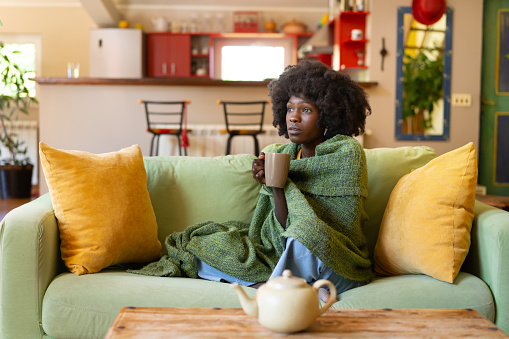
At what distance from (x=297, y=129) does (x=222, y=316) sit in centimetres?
86

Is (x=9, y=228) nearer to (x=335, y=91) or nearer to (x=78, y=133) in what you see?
(x=335, y=91)

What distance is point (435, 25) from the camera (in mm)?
5137

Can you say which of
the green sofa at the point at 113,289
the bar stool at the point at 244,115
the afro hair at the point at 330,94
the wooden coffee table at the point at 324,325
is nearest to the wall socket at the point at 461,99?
the bar stool at the point at 244,115

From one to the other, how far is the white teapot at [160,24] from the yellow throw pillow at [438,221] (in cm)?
666

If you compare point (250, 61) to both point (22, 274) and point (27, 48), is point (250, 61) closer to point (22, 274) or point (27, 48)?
point (27, 48)

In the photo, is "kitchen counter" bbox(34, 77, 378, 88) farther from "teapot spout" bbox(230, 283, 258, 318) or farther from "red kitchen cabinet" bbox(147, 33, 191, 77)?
"teapot spout" bbox(230, 283, 258, 318)

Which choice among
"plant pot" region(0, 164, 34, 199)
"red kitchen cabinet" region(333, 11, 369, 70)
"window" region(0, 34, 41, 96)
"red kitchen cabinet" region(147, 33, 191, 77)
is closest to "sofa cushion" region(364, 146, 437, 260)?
"red kitchen cabinet" region(333, 11, 369, 70)

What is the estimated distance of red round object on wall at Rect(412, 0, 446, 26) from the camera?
15.8 feet

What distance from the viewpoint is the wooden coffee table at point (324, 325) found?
1038 millimetres

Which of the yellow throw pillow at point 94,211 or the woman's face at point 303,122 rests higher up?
the woman's face at point 303,122

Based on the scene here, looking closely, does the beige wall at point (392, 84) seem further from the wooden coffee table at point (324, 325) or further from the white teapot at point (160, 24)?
the wooden coffee table at point (324, 325)

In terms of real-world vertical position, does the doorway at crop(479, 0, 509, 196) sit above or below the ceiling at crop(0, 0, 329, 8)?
below

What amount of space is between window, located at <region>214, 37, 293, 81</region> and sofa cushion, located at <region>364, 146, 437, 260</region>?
19.8ft

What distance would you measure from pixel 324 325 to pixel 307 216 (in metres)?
0.54
